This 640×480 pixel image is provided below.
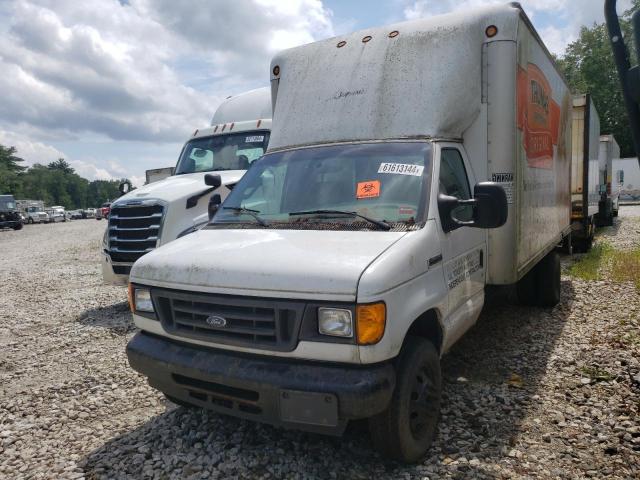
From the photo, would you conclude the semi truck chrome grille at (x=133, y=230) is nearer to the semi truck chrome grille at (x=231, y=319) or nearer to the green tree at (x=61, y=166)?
the semi truck chrome grille at (x=231, y=319)

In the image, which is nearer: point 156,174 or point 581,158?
point 581,158

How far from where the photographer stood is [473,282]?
410 centimetres

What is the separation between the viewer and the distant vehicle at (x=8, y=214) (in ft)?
105

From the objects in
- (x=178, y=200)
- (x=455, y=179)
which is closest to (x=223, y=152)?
(x=178, y=200)

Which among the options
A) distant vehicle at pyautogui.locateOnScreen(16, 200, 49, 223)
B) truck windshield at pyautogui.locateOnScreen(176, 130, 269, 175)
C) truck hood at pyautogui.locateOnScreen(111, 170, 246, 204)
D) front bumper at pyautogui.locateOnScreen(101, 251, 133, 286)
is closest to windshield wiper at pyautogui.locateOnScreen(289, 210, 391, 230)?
truck hood at pyautogui.locateOnScreen(111, 170, 246, 204)

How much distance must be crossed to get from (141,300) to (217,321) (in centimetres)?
78

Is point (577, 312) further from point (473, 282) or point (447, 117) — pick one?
point (447, 117)

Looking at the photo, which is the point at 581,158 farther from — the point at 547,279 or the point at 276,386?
the point at 276,386

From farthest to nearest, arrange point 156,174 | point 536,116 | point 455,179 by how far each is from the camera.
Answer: point 156,174 < point 536,116 < point 455,179

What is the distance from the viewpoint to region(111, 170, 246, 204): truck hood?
723cm

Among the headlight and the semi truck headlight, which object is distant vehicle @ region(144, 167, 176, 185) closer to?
the semi truck headlight

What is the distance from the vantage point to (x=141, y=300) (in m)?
3.40

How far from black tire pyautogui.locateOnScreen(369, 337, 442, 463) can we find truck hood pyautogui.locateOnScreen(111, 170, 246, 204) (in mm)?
5086

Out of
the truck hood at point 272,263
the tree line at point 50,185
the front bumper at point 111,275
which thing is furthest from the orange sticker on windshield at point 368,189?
the tree line at point 50,185
